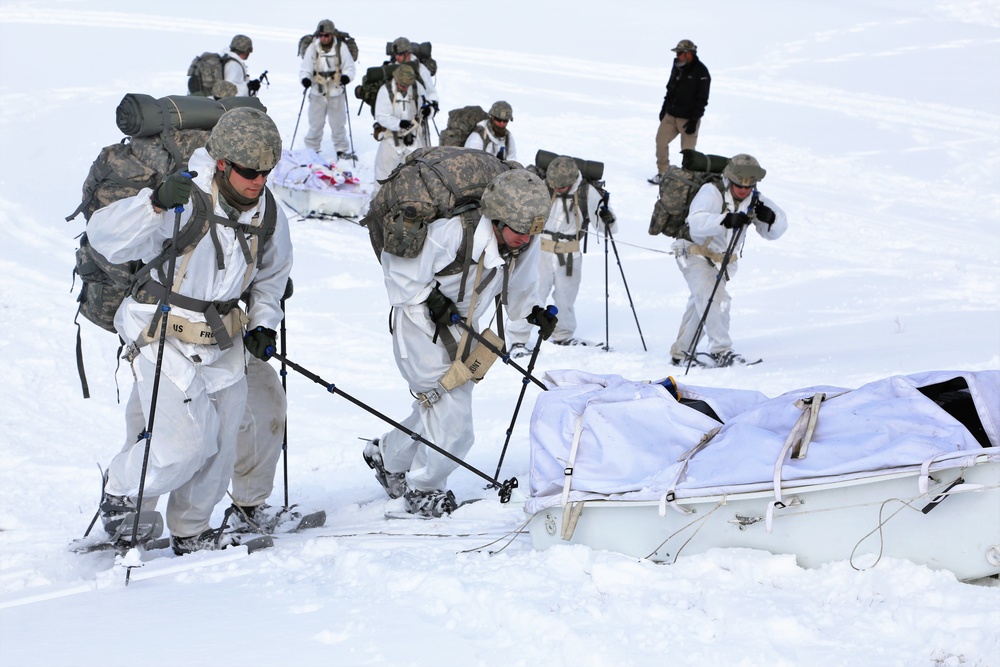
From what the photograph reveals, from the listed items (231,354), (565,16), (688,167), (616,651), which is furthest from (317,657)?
(565,16)

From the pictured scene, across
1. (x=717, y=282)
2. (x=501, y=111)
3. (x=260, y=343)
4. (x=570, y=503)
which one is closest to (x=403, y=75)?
(x=501, y=111)

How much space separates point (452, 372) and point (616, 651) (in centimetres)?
273

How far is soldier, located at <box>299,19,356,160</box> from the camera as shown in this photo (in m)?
16.4

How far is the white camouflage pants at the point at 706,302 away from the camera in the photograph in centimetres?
991

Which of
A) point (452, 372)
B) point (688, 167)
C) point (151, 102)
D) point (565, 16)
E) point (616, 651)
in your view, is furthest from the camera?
point (565, 16)

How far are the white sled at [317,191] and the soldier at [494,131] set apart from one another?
7.58 ft

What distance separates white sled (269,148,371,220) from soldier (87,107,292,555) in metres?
8.93

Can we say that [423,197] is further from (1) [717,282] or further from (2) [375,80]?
(2) [375,80]

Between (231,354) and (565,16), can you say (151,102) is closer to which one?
(231,354)

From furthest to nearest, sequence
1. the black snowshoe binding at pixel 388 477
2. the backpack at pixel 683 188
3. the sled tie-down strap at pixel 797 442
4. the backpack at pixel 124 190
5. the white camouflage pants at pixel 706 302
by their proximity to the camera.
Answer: the white camouflage pants at pixel 706 302 → the backpack at pixel 683 188 → the black snowshoe binding at pixel 388 477 → the backpack at pixel 124 190 → the sled tie-down strap at pixel 797 442

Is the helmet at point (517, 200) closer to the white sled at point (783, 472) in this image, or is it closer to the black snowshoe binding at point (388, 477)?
the white sled at point (783, 472)

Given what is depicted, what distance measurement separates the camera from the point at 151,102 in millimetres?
5383

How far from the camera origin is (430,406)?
6219 mm

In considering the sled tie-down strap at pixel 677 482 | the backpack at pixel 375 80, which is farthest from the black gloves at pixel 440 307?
the backpack at pixel 375 80
